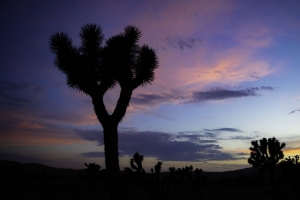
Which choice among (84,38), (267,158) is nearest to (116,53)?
(84,38)

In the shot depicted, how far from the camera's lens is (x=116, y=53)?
32.5 ft

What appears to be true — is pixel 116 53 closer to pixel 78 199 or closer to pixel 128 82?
pixel 128 82

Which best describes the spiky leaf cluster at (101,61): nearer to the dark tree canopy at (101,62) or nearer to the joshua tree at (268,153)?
the dark tree canopy at (101,62)

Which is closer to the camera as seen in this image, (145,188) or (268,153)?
(268,153)

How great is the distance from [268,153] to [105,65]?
626 inches

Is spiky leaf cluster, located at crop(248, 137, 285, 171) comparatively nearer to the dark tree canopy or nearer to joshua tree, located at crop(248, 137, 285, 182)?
joshua tree, located at crop(248, 137, 285, 182)

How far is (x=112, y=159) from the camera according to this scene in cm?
838

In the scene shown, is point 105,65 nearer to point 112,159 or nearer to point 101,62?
point 101,62

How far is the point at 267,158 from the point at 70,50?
1700cm

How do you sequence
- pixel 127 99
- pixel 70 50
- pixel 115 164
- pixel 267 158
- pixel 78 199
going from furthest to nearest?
pixel 78 199, pixel 267 158, pixel 70 50, pixel 127 99, pixel 115 164

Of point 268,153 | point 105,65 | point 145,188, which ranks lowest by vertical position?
point 145,188

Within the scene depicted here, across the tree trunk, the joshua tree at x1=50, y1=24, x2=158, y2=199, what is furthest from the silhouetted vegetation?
the joshua tree at x1=50, y1=24, x2=158, y2=199

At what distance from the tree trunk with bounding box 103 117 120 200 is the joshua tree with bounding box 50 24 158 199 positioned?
34 mm

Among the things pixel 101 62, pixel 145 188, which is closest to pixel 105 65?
pixel 101 62
